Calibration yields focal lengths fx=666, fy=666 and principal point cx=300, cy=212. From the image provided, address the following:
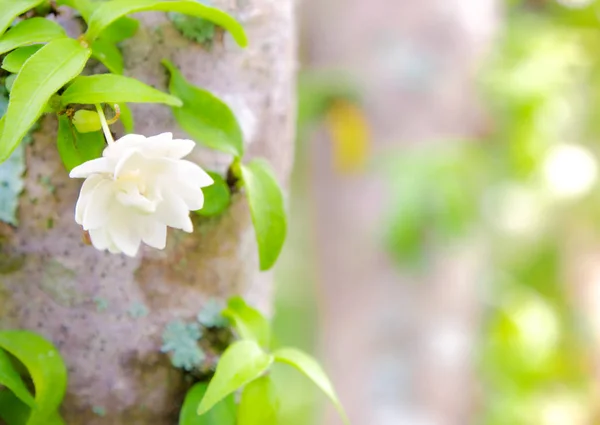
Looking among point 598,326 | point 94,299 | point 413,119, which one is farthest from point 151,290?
point 598,326

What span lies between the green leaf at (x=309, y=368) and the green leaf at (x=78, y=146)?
0.58ft

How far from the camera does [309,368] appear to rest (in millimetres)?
449

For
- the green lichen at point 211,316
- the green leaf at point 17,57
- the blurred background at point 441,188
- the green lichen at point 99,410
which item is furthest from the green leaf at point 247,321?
the blurred background at point 441,188

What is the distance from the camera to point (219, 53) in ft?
1.56

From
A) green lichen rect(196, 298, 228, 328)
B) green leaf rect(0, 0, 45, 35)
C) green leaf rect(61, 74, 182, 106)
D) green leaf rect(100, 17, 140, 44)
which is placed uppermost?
green leaf rect(0, 0, 45, 35)

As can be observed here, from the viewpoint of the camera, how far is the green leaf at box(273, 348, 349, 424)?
440mm

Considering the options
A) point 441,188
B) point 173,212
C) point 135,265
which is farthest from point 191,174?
point 441,188

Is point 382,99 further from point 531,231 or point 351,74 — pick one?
point 531,231

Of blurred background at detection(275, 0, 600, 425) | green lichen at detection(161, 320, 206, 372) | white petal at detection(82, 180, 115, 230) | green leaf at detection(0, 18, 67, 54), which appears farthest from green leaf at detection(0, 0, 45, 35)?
blurred background at detection(275, 0, 600, 425)

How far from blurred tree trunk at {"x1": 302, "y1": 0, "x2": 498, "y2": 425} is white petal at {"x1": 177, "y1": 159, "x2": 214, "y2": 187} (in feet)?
3.46

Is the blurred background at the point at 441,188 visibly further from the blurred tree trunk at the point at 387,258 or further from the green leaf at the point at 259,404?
the green leaf at the point at 259,404

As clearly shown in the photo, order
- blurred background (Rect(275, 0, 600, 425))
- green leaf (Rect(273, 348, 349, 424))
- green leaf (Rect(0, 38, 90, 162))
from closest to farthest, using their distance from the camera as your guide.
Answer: green leaf (Rect(0, 38, 90, 162)), green leaf (Rect(273, 348, 349, 424)), blurred background (Rect(275, 0, 600, 425))

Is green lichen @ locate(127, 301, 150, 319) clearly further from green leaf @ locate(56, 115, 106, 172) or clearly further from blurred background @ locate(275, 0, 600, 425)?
blurred background @ locate(275, 0, 600, 425)

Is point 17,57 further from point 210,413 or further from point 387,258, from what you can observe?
point 387,258
